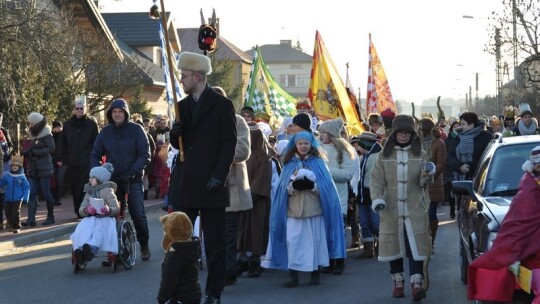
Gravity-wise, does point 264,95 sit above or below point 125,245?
above

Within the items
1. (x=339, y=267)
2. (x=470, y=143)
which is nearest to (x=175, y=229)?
(x=339, y=267)

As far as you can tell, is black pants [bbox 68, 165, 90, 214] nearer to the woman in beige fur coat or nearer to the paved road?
the paved road

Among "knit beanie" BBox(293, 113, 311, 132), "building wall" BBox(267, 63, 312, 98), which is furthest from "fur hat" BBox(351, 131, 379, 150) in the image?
"building wall" BBox(267, 63, 312, 98)

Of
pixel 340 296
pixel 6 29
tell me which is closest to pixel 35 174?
pixel 6 29

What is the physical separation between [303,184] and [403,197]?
1.52 metres

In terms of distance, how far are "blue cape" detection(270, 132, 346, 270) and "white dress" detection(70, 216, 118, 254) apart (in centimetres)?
193

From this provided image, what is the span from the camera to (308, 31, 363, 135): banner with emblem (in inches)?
1012

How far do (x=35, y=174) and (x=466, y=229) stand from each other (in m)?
10.1

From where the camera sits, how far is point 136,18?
2362 inches

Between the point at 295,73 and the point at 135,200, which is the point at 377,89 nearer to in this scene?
the point at 135,200

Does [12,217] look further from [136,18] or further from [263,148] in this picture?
[136,18]

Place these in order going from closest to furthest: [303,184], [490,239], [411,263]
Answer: [490,239] → [411,263] → [303,184]

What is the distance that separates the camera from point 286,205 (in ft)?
39.6

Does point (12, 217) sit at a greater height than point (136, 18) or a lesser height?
lesser
